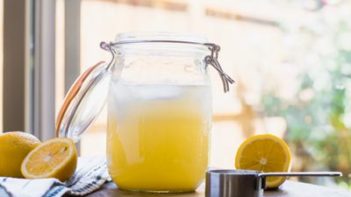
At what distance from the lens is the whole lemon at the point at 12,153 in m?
0.88

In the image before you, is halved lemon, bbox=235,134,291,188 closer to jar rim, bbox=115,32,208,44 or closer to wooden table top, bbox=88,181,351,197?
wooden table top, bbox=88,181,351,197

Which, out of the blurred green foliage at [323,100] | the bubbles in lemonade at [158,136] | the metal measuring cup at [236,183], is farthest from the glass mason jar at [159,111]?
the blurred green foliage at [323,100]

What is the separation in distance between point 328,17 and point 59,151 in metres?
Answer: 0.98

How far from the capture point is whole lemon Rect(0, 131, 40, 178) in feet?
2.90

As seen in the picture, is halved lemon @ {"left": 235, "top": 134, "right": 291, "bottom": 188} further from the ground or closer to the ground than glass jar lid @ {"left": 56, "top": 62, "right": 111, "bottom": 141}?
closer to the ground

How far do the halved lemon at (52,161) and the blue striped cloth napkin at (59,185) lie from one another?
2 cm

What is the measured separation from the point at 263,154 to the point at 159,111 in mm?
207

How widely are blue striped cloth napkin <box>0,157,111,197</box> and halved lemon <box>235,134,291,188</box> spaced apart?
232 mm

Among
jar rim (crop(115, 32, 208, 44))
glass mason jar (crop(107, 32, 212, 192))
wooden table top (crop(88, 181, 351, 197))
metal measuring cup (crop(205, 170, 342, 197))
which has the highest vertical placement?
jar rim (crop(115, 32, 208, 44))

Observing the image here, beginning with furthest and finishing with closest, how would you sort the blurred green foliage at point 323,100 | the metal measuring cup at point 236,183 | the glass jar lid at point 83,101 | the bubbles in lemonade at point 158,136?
1. the blurred green foliage at point 323,100
2. the glass jar lid at point 83,101
3. the bubbles in lemonade at point 158,136
4. the metal measuring cup at point 236,183

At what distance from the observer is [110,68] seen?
2.97ft

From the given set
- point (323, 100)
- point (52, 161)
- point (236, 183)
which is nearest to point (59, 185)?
point (52, 161)

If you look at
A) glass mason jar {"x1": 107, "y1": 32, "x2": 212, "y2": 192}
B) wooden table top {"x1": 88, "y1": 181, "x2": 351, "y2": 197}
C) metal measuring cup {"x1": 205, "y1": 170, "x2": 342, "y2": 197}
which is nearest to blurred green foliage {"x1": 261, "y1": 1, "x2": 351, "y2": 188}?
wooden table top {"x1": 88, "y1": 181, "x2": 351, "y2": 197}

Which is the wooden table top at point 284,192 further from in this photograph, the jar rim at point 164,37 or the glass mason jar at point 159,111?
the jar rim at point 164,37
